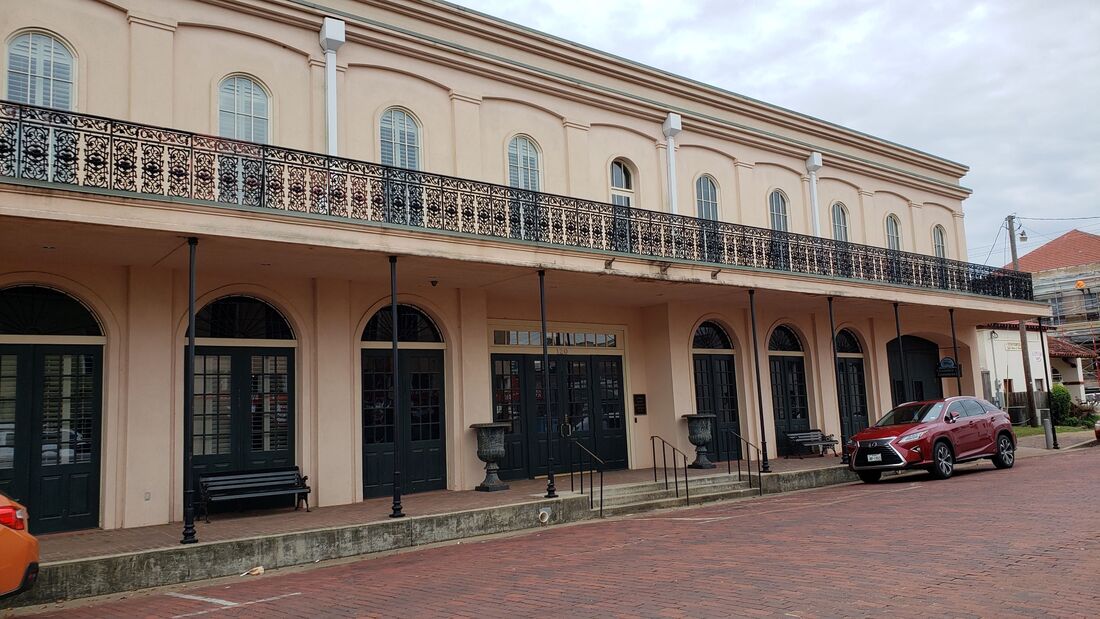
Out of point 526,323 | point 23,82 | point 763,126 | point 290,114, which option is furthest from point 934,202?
point 23,82

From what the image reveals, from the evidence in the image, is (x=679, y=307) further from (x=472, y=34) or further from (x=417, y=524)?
(x=417, y=524)

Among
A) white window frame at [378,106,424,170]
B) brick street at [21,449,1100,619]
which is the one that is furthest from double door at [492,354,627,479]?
white window frame at [378,106,424,170]

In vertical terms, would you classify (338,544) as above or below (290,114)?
below

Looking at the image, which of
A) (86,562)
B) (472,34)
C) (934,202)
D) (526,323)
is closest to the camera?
(86,562)

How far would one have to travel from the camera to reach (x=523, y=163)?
615 inches

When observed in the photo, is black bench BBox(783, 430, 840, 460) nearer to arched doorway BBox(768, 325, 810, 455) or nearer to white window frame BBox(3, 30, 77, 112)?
arched doorway BBox(768, 325, 810, 455)

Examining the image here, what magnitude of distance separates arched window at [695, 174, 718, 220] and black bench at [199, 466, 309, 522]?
34.8 feet

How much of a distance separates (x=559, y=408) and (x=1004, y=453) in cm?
912

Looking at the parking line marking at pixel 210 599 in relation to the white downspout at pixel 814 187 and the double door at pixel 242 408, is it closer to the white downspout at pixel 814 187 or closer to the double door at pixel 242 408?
the double door at pixel 242 408

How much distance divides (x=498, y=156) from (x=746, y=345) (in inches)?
308

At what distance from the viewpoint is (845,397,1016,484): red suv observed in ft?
48.1

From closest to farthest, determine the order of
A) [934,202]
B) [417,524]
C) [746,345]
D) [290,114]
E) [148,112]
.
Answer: [417,524], [148,112], [290,114], [746,345], [934,202]

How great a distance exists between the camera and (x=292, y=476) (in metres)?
12.0

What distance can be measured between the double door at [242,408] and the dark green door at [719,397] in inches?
358
